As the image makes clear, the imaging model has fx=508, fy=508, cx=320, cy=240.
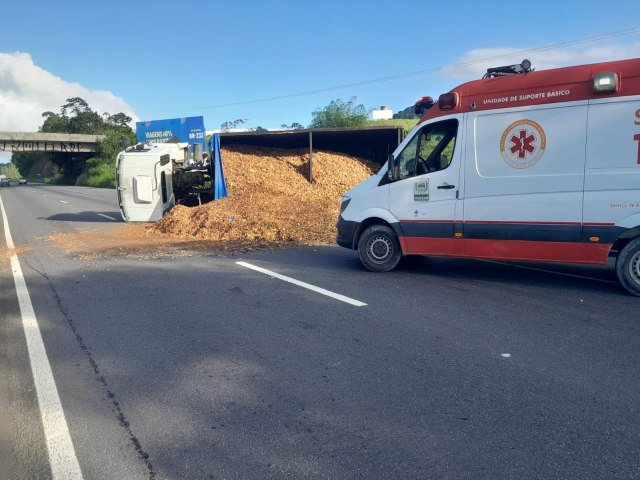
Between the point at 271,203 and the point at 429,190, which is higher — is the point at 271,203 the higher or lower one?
the lower one

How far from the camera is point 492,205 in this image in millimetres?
7062

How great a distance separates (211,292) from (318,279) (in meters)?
A: 1.63

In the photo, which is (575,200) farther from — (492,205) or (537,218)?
(492,205)

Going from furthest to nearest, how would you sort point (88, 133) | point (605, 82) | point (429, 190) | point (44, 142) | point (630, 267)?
point (88, 133)
point (44, 142)
point (429, 190)
point (630, 267)
point (605, 82)

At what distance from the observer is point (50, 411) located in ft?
12.4

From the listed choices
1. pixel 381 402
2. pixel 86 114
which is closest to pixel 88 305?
pixel 381 402

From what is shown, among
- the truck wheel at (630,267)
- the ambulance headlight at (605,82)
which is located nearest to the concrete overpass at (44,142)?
the ambulance headlight at (605,82)

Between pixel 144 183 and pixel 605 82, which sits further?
pixel 144 183

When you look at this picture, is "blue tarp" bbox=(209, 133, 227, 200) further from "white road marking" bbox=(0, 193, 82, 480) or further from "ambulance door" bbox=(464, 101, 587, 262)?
"ambulance door" bbox=(464, 101, 587, 262)

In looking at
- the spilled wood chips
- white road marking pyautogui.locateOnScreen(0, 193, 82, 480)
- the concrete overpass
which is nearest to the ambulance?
A: the spilled wood chips

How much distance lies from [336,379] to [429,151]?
4576mm

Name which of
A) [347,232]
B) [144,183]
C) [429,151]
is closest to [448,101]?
Answer: [429,151]

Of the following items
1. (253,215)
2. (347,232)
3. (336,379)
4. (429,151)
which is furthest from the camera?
(253,215)

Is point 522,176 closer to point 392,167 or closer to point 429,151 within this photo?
point 429,151
